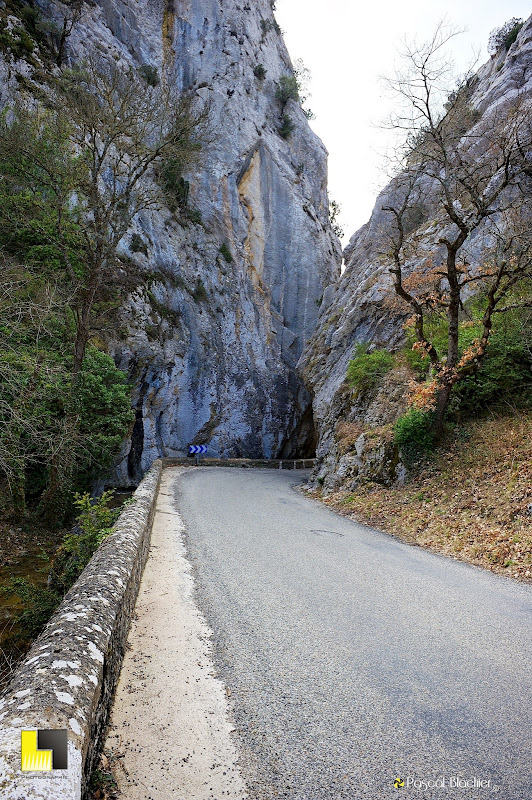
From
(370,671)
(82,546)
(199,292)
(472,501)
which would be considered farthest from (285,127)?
→ (370,671)

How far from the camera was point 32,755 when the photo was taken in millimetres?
1776

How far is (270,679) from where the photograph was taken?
3.39 metres

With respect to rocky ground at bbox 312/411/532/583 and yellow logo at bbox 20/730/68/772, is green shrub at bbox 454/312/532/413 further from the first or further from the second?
yellow logo at bbox 20/730/68/772

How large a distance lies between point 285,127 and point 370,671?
146 ft

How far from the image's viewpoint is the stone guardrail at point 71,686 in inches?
67.3

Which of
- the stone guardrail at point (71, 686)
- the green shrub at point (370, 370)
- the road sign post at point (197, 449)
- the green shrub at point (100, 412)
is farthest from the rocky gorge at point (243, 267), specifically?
the stone guardrail at point (71, 686)

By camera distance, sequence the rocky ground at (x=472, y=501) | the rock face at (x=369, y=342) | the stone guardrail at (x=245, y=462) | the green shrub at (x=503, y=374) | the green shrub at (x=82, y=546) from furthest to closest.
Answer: the stone guardrail at (x=245, y=462)
the rock face at (x=369, y=342)
the green shrub at (x=503, y=374)
the rocky ground at (x=472, y=501)
the green shrub at (x=82, y=546)

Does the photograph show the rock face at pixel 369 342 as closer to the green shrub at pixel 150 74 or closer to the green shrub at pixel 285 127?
the green shrub at pixel 285 127

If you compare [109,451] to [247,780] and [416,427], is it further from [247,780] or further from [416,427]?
[247,780]

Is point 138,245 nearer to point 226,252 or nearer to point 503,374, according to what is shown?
point 226,252

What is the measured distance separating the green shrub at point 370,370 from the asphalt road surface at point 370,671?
10.2 meters

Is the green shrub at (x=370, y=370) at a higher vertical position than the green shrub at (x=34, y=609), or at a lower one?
higher

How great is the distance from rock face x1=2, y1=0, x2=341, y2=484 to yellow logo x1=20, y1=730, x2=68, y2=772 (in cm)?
2049

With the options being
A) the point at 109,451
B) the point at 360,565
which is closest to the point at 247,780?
the point at 360,565
